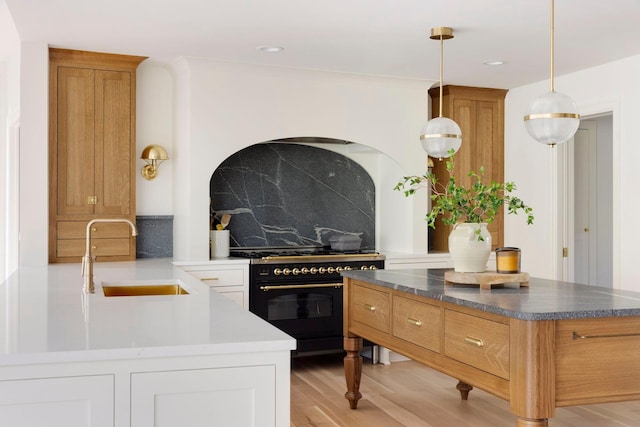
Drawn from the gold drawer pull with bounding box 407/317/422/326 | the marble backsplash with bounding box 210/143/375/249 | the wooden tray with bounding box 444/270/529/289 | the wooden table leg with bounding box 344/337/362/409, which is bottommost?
the wooden table leg with bounding box 344/337/362/409

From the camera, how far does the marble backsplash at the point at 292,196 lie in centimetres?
577

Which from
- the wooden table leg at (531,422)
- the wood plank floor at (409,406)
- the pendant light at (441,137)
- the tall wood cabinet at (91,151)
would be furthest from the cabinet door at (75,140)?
the wooden table leg at (531,422)

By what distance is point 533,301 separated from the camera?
2.90 m

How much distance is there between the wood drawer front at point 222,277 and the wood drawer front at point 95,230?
0.63m

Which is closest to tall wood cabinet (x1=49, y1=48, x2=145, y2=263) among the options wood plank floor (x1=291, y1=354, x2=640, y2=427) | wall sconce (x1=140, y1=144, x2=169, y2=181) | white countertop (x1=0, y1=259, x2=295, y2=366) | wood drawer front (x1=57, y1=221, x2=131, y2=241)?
wood drawer front (x1=57, y1=221, x2=131, y2=241)

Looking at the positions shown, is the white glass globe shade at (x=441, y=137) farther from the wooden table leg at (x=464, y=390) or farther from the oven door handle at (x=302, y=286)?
the oven door handle at (x=302, y=286)

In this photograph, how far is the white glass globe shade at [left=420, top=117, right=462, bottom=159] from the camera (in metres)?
4.02

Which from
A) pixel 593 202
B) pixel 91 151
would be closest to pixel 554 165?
pixel 593 202

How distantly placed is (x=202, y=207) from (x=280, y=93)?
3.47 ft

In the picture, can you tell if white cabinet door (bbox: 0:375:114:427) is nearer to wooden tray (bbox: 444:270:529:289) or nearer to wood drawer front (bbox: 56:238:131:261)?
wooden tray (bbox: 444:270:529:289)

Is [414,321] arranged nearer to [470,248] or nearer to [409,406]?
[470,248]

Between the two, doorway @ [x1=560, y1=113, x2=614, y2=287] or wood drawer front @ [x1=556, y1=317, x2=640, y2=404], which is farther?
doorway @ [x1=560, y1=113, x2=614, y2=287]

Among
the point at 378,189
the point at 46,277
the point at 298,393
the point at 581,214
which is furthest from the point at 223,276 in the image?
the point at 581,214

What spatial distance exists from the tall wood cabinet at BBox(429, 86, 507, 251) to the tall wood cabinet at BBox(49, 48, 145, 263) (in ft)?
8.69
